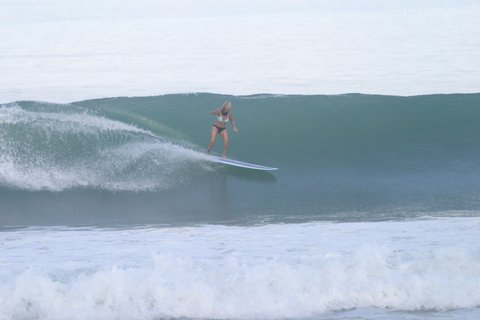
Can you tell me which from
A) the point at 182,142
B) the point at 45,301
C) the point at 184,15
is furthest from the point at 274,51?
the point at 184,15

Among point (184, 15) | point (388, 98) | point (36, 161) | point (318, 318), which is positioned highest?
point (184, 15)

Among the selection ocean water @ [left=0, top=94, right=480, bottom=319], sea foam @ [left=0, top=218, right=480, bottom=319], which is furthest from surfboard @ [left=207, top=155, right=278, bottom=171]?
sea foam @ [left=0, top=218, right=480, bottom=319]

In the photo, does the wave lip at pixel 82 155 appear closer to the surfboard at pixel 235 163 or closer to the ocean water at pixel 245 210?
the ocean water at pixel 245 210

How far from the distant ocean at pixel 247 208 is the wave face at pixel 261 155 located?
0.04m

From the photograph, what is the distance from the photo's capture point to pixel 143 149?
14.4 metres

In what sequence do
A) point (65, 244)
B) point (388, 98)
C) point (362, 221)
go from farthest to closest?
point (388, 98) < point (362, 221) < point (65, 244)

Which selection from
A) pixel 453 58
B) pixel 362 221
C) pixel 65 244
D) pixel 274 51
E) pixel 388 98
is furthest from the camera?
pixel 274 51

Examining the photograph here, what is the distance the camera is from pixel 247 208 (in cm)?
1267

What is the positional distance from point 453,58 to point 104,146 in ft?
74.1

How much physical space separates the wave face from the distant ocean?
0.12 feet

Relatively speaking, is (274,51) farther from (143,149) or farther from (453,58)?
(143,149)

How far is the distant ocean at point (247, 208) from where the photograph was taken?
27.6 ft

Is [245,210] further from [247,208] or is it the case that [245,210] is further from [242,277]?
[242,277]

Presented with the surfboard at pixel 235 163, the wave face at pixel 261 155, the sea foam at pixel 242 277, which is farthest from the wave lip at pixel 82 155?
the sea foam at pixel 242 277
